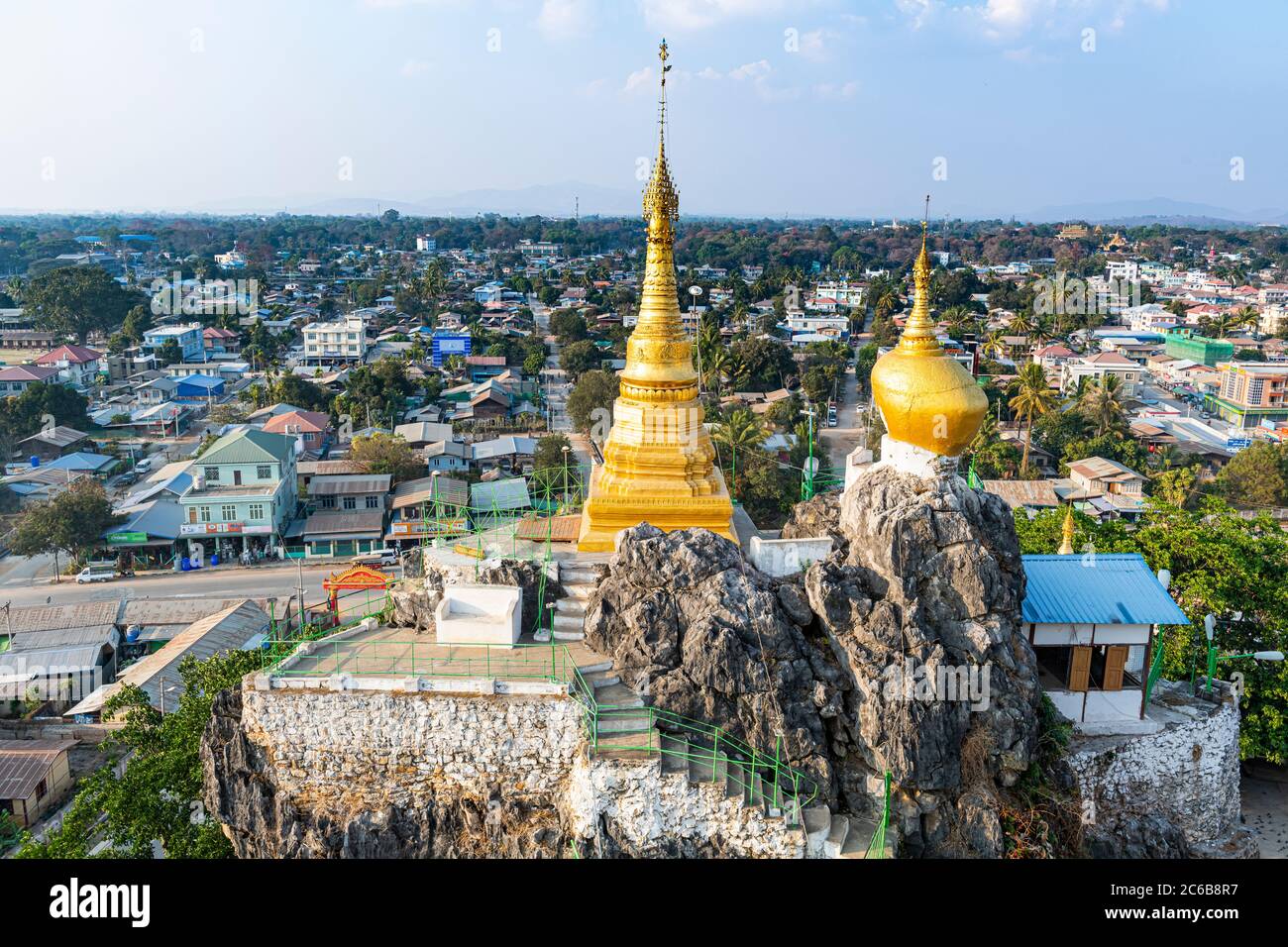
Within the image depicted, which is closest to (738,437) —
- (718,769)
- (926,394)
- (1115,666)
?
(926,394)

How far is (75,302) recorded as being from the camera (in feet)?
297

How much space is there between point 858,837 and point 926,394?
28.2ft

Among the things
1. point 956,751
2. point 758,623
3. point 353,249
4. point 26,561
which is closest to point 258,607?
point 26,561

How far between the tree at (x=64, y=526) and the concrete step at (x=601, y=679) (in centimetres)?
3149

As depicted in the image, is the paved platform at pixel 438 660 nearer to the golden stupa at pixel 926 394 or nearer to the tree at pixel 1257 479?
the golden stupa at pixel 926 394

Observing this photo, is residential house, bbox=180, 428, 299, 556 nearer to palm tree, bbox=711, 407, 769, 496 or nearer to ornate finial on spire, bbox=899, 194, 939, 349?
palm tree, bbox=711, 407, 769, 496

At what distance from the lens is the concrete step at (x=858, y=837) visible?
15.8 meters

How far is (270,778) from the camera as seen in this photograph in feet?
57.7

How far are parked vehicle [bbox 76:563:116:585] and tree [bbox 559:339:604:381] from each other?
1666 inches

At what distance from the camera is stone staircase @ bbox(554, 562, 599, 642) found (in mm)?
19047

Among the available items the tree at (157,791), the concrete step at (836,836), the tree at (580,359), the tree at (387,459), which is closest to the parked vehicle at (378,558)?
the tree at (387,459)

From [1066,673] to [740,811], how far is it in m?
8.73

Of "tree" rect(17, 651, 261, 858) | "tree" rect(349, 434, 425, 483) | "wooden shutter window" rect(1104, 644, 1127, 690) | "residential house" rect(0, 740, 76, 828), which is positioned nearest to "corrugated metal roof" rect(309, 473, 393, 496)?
"tree" rect(349, 434, 425, 483)

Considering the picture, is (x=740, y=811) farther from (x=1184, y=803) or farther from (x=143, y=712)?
(x=143, y=712)
